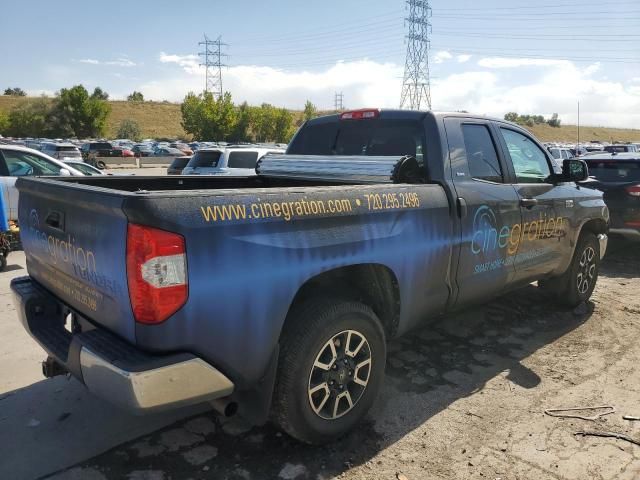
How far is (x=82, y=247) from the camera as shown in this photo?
2.62 meters

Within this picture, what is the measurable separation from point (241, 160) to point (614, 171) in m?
7.94

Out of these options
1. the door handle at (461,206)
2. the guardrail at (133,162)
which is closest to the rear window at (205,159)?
the door handle at (461,206)

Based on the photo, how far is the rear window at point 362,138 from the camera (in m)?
4.01

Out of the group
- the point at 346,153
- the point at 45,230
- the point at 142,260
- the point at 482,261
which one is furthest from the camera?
the point at 346,153

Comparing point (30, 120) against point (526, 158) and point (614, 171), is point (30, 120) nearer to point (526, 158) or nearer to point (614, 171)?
point (614, 171)

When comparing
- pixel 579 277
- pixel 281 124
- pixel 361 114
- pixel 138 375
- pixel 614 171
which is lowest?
pixel 579 277

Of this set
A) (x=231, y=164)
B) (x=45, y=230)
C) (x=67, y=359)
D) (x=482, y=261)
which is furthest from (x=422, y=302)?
(x=231, y=164)

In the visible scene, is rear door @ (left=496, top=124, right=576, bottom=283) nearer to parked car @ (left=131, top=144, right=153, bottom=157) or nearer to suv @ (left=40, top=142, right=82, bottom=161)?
suv @ (left=40, top=142, right=82, bottom=161)

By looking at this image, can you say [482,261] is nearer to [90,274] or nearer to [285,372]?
[285,372]

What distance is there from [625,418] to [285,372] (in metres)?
2.37

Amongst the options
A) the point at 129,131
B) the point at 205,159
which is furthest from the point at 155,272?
the point at 129,131

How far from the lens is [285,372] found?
274 cm

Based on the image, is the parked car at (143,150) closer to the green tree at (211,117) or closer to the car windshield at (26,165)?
the green tree at (211,117)

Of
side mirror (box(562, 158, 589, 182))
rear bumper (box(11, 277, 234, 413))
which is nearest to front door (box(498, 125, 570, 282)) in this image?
side mirror (box(562, 158, 589, 182))
